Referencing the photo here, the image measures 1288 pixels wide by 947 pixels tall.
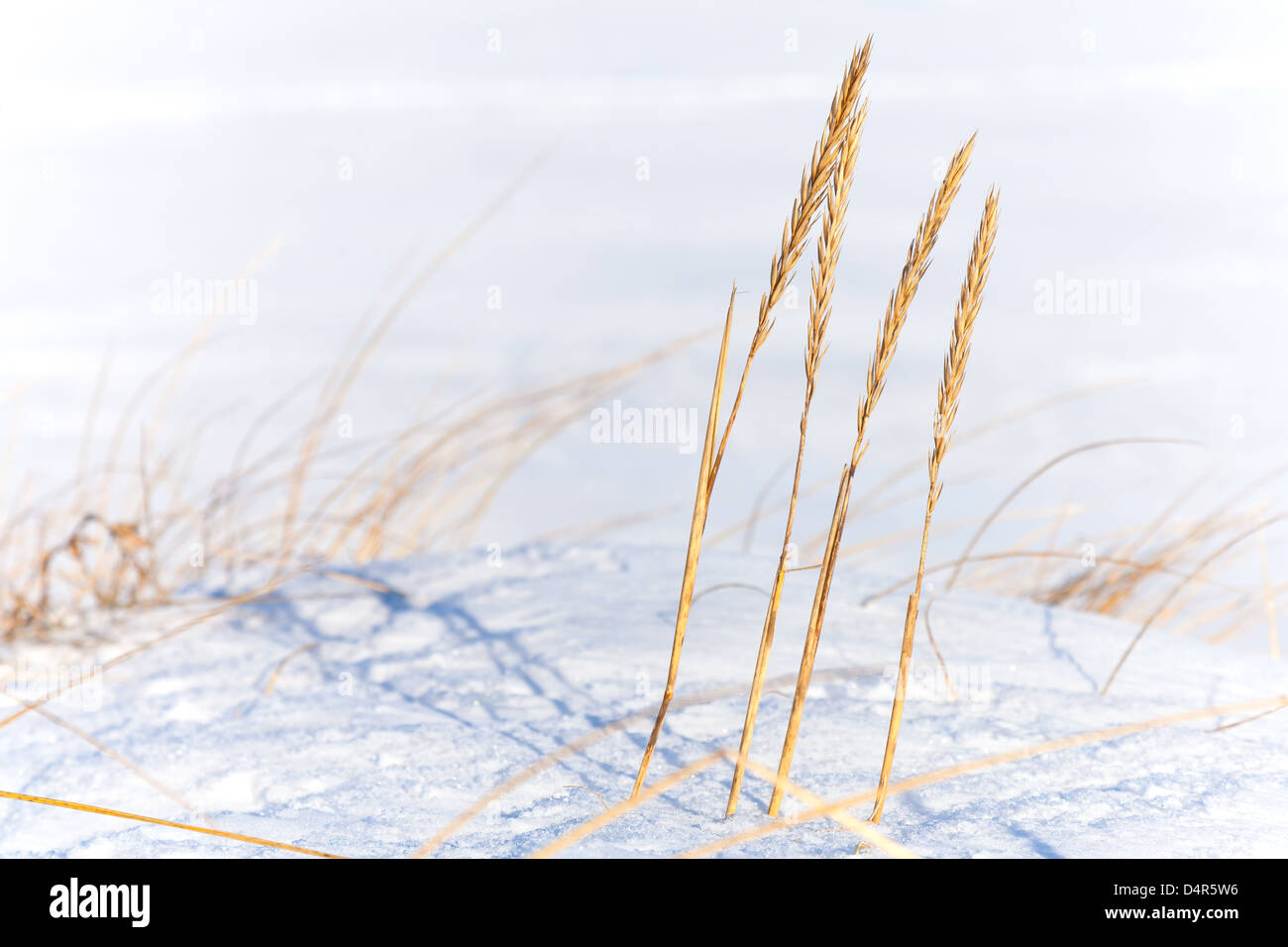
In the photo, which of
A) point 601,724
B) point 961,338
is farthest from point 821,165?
point 601,724

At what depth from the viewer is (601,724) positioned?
1.68m

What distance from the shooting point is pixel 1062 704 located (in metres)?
1.74

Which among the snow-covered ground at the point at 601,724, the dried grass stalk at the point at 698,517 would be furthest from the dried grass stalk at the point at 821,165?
the snow-covered ground at the point at 601,724

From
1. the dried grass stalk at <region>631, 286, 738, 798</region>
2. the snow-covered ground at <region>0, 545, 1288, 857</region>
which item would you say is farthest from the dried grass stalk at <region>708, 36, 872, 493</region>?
the snow-covered ground at <region>0, 545, 1288, 857</region>

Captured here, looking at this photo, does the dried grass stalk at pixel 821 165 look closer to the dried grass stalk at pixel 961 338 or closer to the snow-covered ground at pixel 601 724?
the dried grass stalk at pixel 961 338

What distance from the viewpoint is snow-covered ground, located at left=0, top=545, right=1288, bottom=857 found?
130cm

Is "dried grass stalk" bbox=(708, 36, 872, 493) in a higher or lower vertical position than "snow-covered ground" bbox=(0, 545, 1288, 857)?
higher

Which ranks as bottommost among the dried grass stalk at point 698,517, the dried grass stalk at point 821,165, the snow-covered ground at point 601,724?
the snow-covered ground at point 601,724

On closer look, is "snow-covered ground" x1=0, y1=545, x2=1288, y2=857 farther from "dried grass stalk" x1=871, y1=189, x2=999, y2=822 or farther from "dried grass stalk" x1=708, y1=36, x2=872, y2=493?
"dried grass stalk" x1=708, y1=36, x2=872, y2=493

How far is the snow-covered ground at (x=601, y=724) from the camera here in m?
1.30

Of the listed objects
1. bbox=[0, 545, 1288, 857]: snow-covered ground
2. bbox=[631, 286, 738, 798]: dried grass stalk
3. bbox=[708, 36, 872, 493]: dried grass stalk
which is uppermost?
bbox=[708, 36, 872, 493]: dried grass stalk
